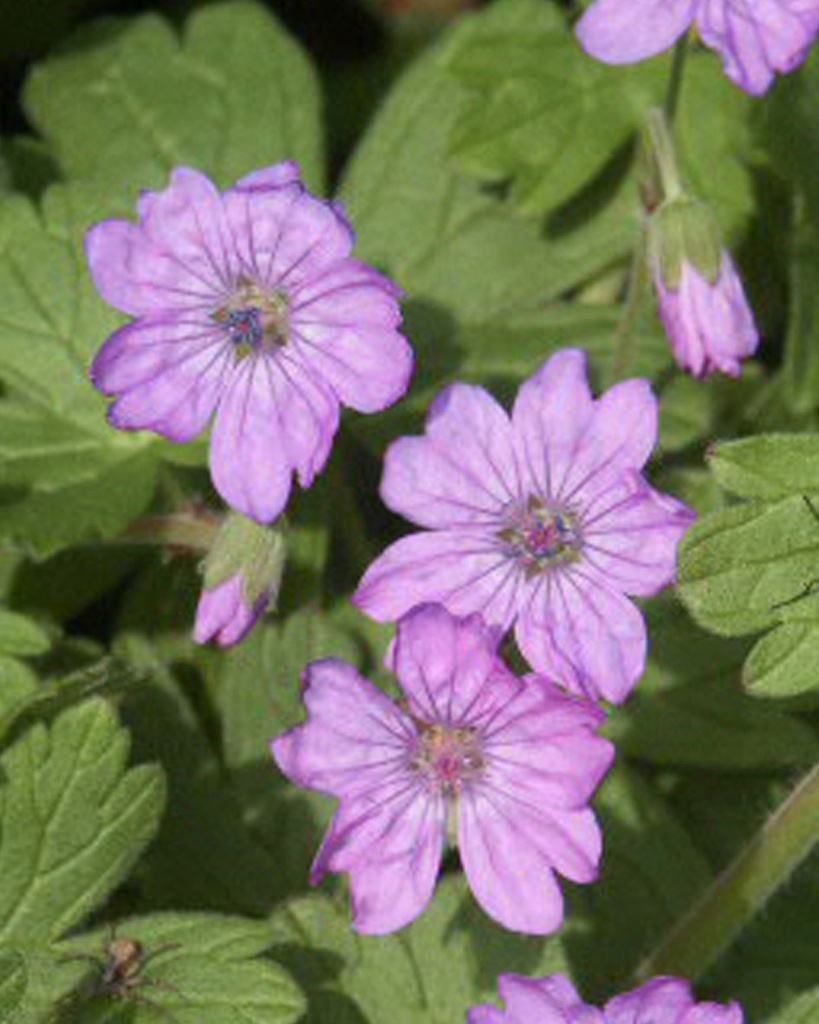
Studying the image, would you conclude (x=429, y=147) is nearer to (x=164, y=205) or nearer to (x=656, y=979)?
(x=164, y=205)

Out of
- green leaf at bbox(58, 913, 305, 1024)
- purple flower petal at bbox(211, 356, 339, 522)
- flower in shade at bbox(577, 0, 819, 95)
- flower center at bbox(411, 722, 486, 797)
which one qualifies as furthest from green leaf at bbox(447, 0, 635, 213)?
green leaf at bbox(58, 913, 305, 1024)

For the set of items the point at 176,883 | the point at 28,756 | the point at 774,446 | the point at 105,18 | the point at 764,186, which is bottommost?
the point at 176,883

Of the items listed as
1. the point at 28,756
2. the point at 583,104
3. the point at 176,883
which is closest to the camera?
the point at 28,756

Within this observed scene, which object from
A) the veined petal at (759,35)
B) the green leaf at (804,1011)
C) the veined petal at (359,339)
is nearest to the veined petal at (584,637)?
the veined petal at (359,339)

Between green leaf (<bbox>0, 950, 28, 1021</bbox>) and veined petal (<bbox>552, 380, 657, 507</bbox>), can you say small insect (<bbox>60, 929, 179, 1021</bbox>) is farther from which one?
veined petal (<bbox>552, 380, 657, 507</bbox>)

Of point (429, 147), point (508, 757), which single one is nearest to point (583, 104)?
point (429, 147)

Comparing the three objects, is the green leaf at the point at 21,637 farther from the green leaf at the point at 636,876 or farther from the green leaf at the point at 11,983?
the green leaf at the point at 636,876
